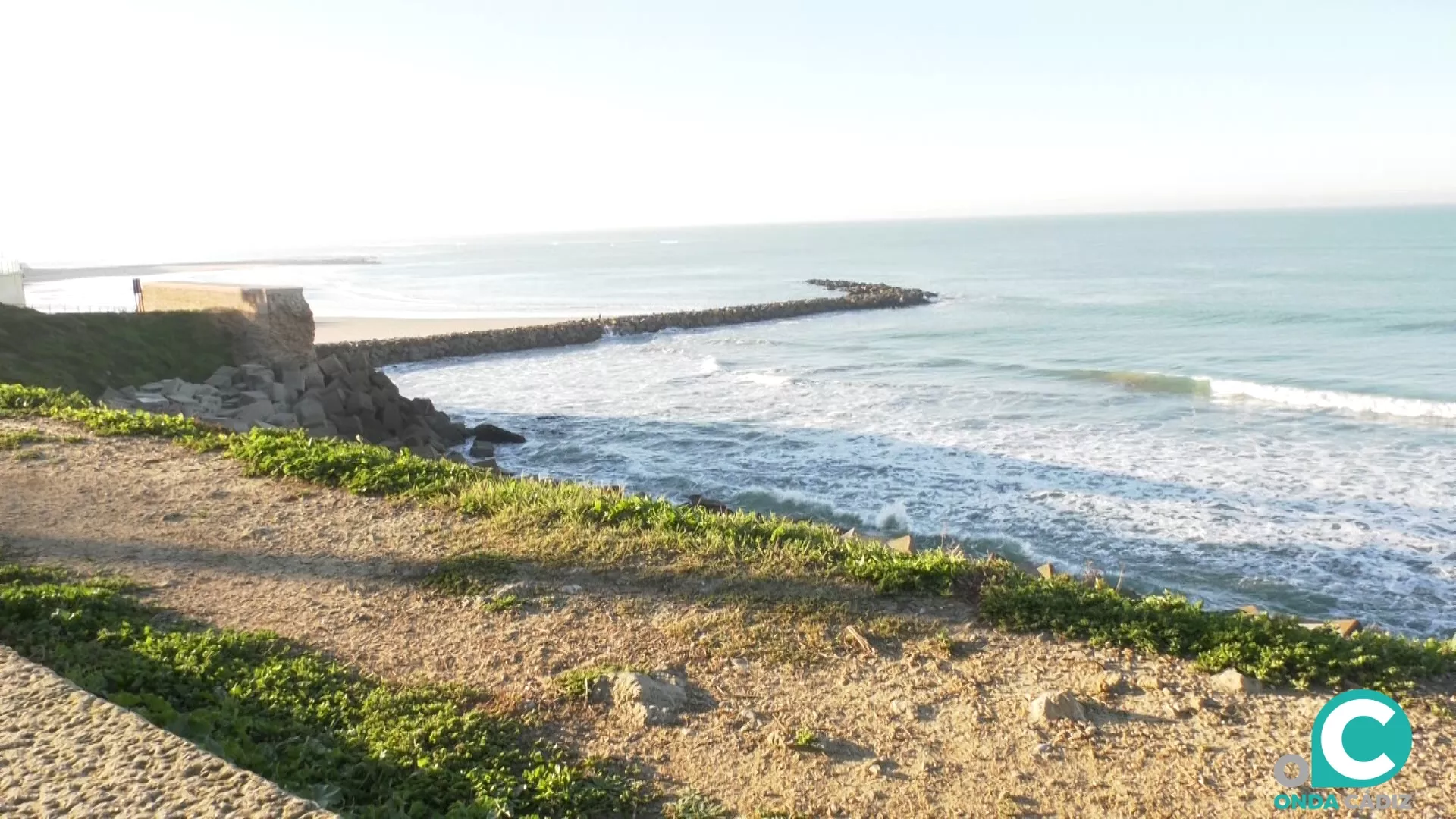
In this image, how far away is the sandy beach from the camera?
34500mm

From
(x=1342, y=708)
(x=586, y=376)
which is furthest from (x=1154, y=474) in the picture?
(x=586, y=376)

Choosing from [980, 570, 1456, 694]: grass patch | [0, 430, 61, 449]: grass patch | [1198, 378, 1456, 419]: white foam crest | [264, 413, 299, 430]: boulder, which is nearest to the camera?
[980, 570, 1456, 694]: grass patch

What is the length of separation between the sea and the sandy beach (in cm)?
444

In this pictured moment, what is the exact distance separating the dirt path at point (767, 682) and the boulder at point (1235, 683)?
0.18 ft

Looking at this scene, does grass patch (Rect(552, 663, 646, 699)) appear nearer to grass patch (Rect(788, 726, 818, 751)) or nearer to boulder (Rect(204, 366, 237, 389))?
grass patch (Rect(788, 726, 818, 751))

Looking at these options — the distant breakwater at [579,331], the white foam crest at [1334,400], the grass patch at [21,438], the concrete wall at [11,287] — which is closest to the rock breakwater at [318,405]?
the distant breakwater at [579,331]

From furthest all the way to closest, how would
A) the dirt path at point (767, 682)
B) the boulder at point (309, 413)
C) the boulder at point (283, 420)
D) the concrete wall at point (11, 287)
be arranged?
the concrete wall at point (11, 287), the boulder at point (309, 413), the boulder at point (283, 420), the dirt path at point (767, 682)

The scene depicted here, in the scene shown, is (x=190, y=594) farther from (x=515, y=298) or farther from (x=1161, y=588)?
(x=515, y=298)

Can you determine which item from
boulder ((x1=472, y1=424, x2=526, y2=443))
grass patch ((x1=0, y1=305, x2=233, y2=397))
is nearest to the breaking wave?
boulder ((x1=472, y1=424, x2=526, y2=443))

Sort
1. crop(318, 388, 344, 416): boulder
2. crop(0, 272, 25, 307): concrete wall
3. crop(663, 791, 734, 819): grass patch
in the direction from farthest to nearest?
crop(0, 272, 25, 307): concrete wall → crop(318, 388, 344, 416): boulder → crop(663, 791, 734, 819): grass patch

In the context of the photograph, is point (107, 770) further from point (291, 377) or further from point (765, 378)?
point (765, 378)

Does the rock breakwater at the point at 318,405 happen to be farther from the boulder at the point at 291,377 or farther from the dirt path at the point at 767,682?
the dirt path at the point at 767,682

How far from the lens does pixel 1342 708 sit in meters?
4.45

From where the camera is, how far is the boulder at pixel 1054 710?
4387mm
